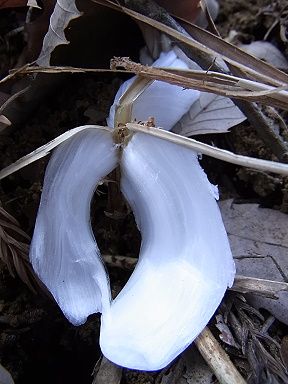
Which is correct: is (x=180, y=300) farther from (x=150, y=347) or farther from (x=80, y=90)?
(x=80, y=90)

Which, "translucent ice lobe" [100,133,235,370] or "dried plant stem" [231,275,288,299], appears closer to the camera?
"translucent ice lobe" [100,133,235,370]

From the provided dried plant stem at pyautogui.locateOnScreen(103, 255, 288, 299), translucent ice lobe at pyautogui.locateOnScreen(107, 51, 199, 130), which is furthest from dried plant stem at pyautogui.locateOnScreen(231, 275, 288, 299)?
translucent ice lobe at pyautogui.locateOnScreen(107, 51, 199, 130)

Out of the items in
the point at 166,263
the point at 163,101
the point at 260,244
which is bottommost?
the point at 260,244

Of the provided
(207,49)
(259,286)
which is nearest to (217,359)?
(259,286)

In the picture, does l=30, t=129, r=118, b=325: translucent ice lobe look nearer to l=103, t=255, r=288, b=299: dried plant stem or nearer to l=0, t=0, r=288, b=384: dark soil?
l=0, t=0, r=288, b=384: dark soil

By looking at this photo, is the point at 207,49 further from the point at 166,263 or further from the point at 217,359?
the point at 217,359

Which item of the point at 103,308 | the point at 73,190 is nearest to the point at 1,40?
the point at 73,190

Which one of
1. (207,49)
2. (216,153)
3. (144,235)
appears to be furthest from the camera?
(207,49)
